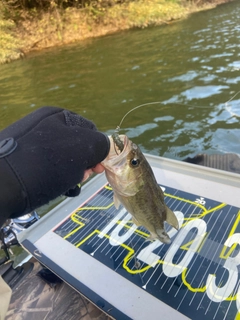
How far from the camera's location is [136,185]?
1.86m

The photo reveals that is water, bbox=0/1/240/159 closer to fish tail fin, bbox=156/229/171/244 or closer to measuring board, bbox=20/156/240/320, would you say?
measuring board, bbox=20/156/240/320

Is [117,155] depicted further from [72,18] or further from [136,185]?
[72,18]

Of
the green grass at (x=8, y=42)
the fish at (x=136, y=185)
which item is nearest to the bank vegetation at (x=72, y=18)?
the green grass at (x=8, y=42)

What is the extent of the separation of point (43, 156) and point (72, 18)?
18820 millimetres

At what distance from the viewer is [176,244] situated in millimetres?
2184

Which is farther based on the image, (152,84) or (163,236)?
(152,84)

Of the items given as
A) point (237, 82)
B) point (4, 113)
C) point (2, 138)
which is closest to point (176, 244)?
point (2, 138)

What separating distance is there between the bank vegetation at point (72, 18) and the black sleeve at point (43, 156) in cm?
1609

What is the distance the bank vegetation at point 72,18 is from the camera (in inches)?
667

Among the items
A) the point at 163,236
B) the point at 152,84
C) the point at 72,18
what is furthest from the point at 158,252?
the point at 72,18

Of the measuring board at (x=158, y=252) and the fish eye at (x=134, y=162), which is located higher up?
the fish eye at (x=134, y=162)

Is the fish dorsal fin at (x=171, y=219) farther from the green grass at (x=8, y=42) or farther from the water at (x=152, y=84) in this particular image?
the green grass at (x=8, y=42)

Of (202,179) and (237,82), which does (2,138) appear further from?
(237,82)

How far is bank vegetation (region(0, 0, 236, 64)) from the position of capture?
16953 millimetres
